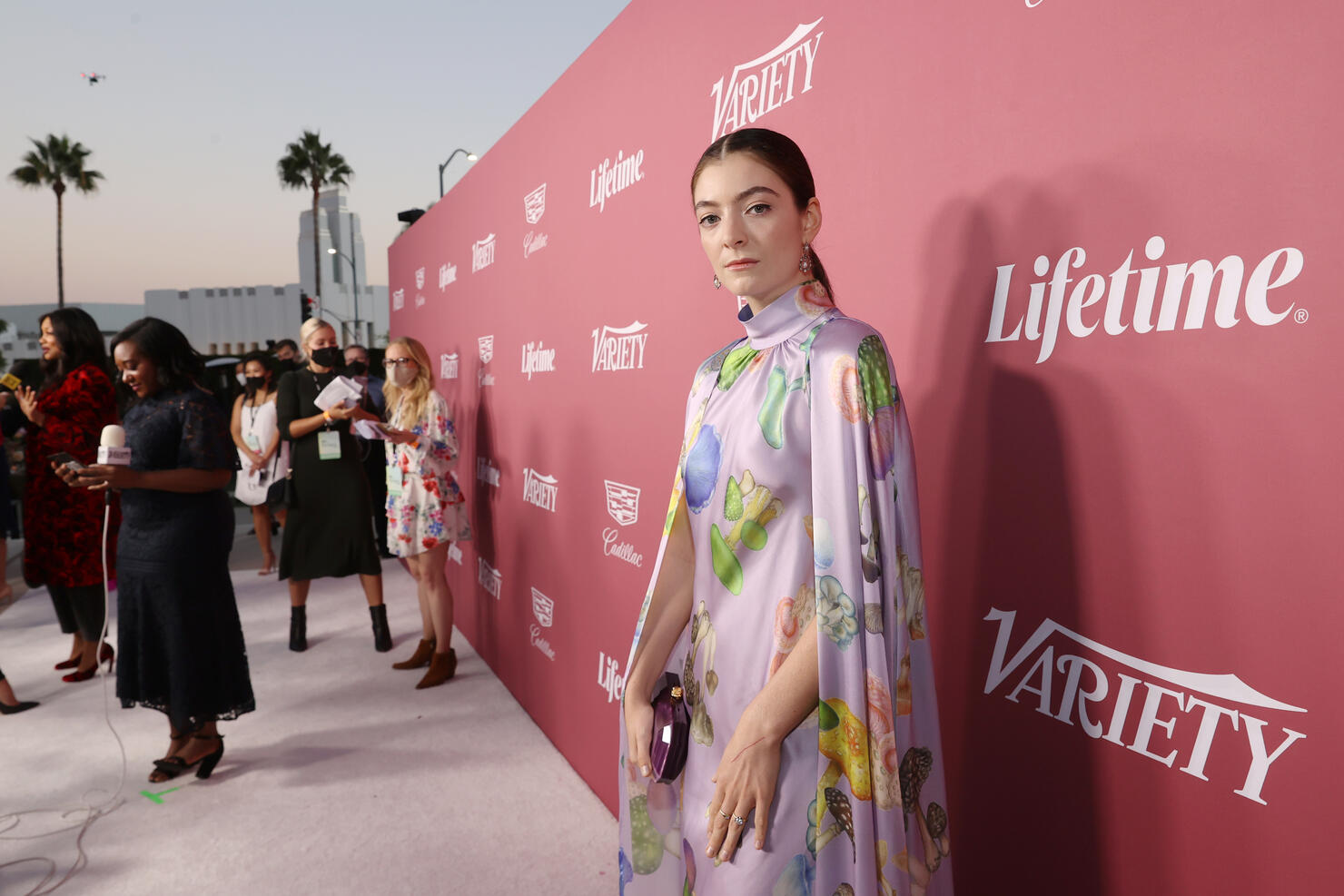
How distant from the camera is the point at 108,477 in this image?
2705 millimetres

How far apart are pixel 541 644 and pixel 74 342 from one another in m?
2.67

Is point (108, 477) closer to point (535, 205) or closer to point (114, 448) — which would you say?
point (114, 448)

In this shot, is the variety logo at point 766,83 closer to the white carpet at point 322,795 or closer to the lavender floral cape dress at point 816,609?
the lavender floral cape dress at point 816,609

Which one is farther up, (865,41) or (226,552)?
(865,41)

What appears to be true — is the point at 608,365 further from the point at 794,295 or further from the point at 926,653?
the point at 926,653

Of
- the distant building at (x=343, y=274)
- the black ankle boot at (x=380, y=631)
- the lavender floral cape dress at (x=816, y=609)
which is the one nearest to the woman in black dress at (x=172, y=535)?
the black ankle boot at (x=380, y=631)

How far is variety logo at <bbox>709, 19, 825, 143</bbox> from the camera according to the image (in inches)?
67.3

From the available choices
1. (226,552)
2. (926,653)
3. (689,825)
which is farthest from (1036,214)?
(226,552)

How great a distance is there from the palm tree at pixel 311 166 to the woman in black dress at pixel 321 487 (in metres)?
21.2

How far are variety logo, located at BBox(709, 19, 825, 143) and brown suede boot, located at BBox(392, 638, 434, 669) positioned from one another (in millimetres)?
3409

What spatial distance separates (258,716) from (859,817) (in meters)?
3.69

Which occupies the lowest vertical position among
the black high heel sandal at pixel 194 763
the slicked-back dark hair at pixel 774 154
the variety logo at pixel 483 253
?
the black high heel sandal at pixel 194 763

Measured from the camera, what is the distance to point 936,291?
137cm

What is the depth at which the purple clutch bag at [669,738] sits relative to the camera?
3.96 ft
